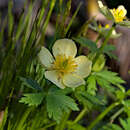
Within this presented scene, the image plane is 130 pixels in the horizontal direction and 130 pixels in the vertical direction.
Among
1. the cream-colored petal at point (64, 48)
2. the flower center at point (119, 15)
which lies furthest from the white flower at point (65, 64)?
the flower center at point (119, 15)

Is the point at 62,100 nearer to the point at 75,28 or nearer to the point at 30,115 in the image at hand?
the point at 30,115

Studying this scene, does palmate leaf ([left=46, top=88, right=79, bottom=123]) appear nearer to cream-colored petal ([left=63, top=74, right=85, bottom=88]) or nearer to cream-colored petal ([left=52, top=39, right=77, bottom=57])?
cream-colored petal ([left=63, top=74, right=85, bottom=88])

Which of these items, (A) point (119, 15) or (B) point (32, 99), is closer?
(B) point (32, 99)

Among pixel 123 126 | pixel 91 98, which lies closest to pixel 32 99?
pixel 91 98

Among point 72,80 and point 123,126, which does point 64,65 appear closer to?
point 72,80

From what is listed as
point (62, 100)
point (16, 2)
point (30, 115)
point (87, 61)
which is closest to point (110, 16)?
point (87, 61)

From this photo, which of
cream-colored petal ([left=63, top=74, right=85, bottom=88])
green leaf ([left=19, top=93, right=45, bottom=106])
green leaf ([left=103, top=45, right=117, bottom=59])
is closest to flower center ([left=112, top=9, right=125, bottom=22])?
green leaf ([left=103, top=45, right=117, bottom=59])
